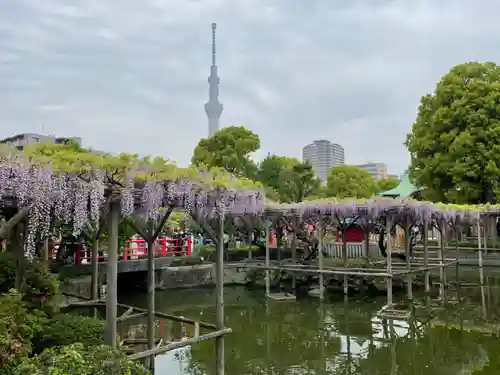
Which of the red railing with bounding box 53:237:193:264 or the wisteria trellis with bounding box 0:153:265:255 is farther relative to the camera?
the red railing with bounding box 53:237:193:264

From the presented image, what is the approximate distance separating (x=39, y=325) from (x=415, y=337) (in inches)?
286

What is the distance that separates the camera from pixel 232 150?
91.5 ft

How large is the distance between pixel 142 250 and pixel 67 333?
10.3m

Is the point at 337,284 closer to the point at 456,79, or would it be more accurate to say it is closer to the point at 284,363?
the point at 284,363

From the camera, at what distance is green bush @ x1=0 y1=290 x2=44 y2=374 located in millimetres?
3889

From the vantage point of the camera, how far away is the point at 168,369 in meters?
7.74

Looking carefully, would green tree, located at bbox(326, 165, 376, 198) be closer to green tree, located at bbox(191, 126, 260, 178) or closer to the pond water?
green tree, located at bbox(191, 126, 260, 178)

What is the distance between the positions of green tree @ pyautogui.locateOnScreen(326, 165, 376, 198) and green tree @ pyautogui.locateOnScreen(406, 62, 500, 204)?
Result: 34.0 ft

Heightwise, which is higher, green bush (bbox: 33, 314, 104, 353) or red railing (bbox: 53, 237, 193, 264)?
red railing (bbox: 53, 237, 193, 264)

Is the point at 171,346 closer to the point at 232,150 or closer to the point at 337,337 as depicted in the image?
the point at 337,337

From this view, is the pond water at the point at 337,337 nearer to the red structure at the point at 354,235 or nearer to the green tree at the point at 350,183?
the red structure at the point at 354,235

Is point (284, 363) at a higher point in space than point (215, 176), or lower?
lower

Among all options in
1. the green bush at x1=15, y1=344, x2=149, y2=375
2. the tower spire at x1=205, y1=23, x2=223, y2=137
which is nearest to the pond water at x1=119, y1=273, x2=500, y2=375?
the green bush at x1=15, y1=344, x2=149, y2=375

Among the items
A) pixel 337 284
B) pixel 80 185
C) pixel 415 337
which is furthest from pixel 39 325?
pixel 337 284
